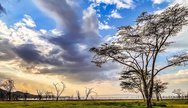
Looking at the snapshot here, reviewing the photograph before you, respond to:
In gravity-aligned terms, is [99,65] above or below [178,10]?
below

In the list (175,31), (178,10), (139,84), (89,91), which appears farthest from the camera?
(89,91)

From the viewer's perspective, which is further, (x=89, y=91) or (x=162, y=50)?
(x=89, y=91)

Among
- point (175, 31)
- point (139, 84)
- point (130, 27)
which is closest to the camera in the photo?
point (175, 31)

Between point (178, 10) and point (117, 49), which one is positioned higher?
point (178, 10)

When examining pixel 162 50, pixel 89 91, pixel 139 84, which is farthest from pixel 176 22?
pixel 89 91

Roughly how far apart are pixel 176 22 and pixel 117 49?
920 centimetres

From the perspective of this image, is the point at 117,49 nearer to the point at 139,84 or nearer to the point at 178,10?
the point at 178,10

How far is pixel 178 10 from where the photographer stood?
3550 centimetres

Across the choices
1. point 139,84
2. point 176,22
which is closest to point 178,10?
point 176,22

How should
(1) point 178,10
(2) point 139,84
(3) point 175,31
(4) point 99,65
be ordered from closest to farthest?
1. (1) point 178,10
2. (3) point 175,31
3. (4) point 99,65
4. (2) point 139,84

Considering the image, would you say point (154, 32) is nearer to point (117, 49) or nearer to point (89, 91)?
point (117, 49)

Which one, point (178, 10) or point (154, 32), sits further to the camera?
point (154, 32)

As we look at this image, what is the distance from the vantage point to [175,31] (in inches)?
1500

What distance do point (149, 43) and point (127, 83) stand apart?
47.9 m
